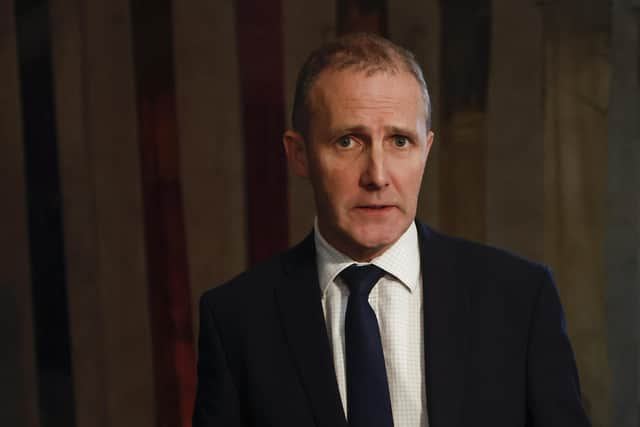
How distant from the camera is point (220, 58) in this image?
182 cm

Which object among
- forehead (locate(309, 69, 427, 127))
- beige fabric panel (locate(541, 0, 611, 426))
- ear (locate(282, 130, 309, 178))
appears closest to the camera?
forehead (locate(309, 69, 427, 127))

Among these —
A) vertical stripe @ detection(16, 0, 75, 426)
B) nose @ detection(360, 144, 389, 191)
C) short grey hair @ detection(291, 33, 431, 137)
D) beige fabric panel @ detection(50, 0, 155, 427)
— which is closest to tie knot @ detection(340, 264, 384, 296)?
nose @ detection(360, 144, 389, 191)

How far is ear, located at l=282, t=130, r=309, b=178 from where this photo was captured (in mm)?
1138

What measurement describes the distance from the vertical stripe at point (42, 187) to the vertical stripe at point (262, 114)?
0.42 m

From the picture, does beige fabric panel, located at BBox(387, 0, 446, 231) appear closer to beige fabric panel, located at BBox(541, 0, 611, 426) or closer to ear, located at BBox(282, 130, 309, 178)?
beige fabric panel, located at BBox(541, 0, 611, 426)

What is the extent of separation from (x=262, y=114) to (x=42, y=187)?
1.67 ft

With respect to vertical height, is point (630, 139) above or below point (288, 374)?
above

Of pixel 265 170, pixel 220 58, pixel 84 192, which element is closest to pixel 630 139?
pixel 265 170

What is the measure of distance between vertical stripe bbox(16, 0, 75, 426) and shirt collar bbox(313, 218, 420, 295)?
90 cm

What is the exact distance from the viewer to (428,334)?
106 cm

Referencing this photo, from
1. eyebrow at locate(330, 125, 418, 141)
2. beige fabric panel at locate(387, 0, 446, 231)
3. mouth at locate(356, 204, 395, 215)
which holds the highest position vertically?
beige fabric panel at locate(387, 0, 446, 231)

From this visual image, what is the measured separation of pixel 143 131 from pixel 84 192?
0.61ft

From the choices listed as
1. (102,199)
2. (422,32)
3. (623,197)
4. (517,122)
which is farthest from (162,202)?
(623,197)

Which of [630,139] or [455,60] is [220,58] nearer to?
[455,60]
